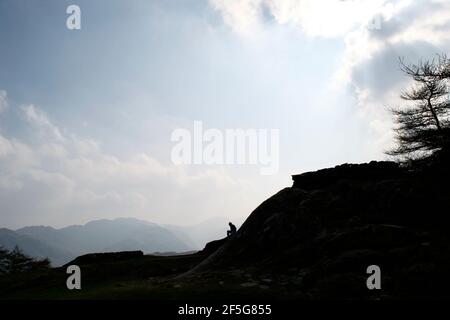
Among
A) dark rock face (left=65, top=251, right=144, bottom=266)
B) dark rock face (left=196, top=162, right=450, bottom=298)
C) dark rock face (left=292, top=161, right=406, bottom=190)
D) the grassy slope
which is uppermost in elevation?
dark rock face (left=292, top=161, right=406, bottom=190)

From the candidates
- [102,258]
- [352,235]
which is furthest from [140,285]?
[102,258]

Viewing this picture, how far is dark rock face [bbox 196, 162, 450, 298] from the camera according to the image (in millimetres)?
18266

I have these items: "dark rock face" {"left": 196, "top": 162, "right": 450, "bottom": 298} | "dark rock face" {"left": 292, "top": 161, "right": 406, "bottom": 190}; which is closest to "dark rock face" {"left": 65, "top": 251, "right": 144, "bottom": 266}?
"dark rock face" {"left": 196, "top": 162, "right": 450, "bottom": 298}

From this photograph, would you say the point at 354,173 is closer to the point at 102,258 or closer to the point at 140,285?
the point at 140,285

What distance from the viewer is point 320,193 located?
3148cm

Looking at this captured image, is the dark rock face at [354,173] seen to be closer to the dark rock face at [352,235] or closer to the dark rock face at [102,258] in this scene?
the dark rock face at [352,235]

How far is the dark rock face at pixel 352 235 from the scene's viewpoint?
59.9 feet

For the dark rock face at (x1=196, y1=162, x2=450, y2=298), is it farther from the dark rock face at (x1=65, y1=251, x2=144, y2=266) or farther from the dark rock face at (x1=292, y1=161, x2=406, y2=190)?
the dark rock face at (x1=65, y1=251, x2=144, y2=266)

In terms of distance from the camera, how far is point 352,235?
943 inches
